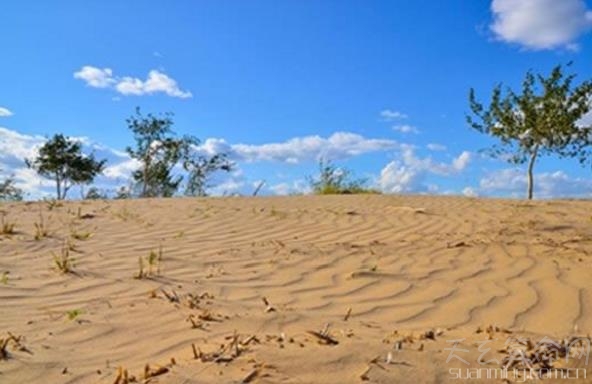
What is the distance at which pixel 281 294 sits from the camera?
175 inches

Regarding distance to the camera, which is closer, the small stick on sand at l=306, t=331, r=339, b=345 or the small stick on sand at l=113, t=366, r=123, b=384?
the small stick on sand at l=113, t=366, r=123, b=384

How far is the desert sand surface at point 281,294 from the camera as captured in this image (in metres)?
2.68

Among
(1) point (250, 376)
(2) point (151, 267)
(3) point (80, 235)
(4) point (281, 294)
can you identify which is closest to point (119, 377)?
(1) point (250, 376)

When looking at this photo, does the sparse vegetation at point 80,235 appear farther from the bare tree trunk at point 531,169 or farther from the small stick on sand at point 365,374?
the bare tree trunk at point 531,169

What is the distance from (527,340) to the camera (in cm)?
294

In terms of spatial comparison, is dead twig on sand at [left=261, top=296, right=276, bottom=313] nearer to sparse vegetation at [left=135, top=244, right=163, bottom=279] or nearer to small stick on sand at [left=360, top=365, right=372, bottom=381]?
sparse vegetation at [left=135, top=244, right=163, bottom=279]

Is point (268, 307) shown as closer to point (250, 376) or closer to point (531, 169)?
point (250, 376)

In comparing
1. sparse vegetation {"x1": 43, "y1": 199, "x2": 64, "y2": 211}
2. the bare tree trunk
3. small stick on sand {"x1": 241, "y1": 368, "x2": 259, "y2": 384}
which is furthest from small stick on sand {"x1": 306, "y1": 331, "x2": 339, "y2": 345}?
the bare tree trunk

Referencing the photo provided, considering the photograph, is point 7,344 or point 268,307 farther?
point 268,307

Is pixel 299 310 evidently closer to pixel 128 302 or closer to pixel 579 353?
pixel 128 302

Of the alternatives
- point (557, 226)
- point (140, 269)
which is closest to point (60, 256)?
point (140, 269)

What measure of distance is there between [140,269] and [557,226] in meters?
5.27

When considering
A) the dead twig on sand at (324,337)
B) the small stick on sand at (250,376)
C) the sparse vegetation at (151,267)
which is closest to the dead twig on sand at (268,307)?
the dead twig on sand at (324,337)

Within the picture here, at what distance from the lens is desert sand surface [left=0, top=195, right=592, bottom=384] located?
2680 mm
